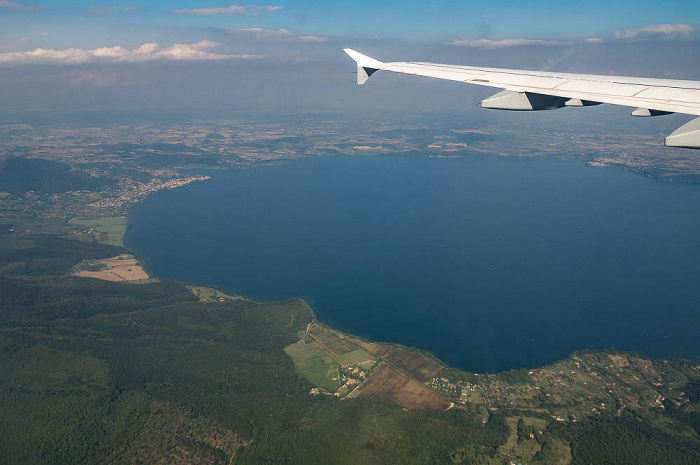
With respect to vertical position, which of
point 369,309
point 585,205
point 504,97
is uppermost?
point 504,97

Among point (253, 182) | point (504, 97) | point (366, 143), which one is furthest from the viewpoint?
point (366, 143)

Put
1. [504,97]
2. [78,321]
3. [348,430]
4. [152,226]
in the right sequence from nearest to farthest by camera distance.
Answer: [504,97]
[348,430]
[78,321]
[152,226]

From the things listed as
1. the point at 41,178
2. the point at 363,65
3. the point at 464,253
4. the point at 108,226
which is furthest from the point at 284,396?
the point at 41,178

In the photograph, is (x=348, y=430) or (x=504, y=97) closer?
(x=504, y=97)

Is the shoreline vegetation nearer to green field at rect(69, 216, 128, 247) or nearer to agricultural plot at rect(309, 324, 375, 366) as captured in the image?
agricultural plot at rect(309, 324, 375, 366)

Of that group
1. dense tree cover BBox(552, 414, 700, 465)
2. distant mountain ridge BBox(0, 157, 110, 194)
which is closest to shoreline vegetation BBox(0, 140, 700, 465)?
dense tree cover BBox(552, 414, 700, 465)

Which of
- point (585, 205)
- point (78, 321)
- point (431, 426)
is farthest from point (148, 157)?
point (431, 426)

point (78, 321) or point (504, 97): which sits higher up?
point (504, 97)

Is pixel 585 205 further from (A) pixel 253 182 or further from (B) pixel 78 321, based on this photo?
(B) pixel 78 321

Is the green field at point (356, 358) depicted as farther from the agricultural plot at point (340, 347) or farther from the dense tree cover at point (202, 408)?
the dense tree cover at point (202, 408)

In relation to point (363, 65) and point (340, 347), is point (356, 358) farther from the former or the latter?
point (363, 65)
